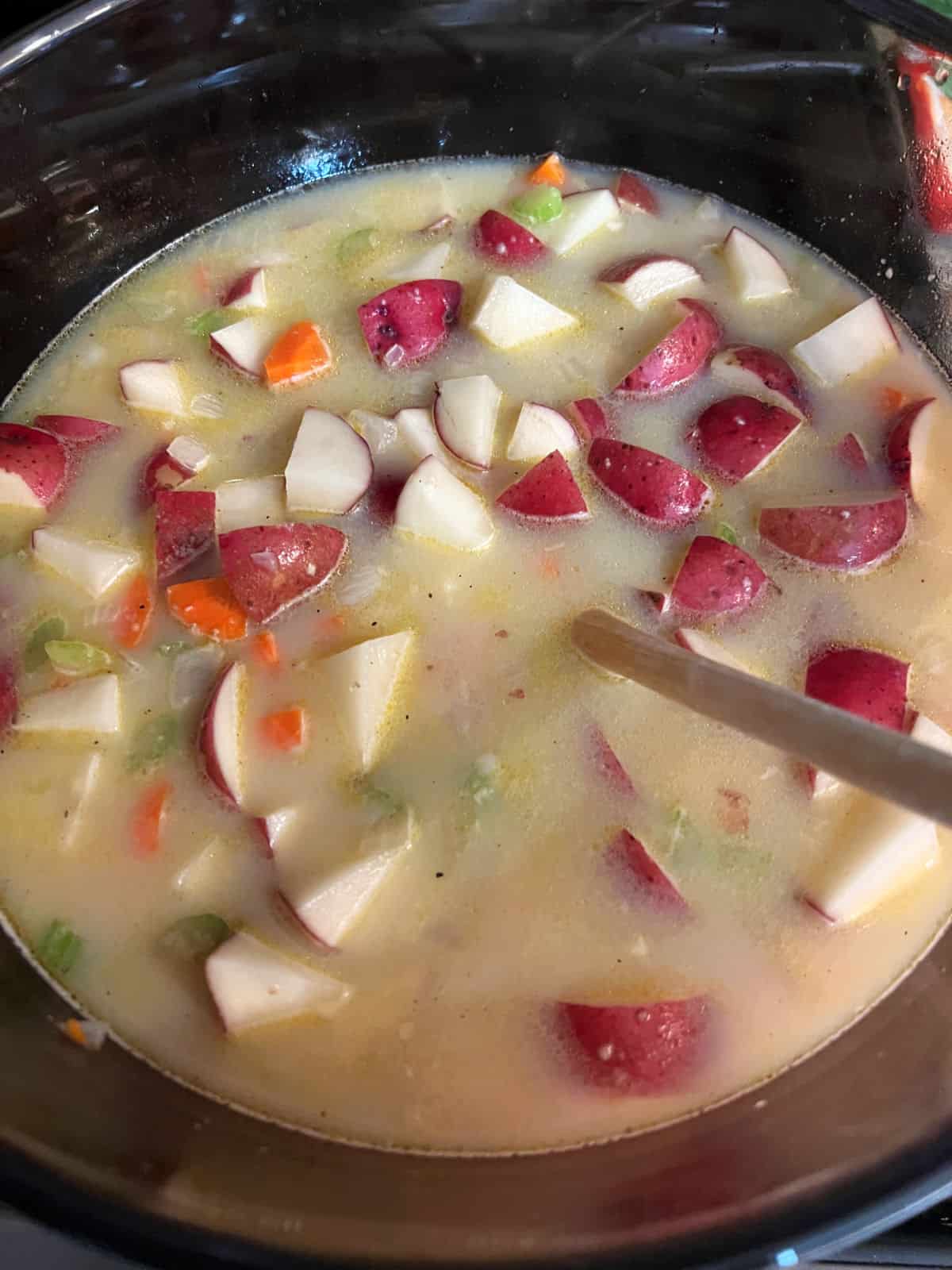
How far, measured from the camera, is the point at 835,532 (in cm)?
144

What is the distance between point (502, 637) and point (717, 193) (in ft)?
3.46

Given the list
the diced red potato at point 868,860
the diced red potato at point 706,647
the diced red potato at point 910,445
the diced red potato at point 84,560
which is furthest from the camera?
the diced red potato at point 910,445

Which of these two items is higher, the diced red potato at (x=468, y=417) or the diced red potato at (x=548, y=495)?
the diced red potato at (x=468, y=417)

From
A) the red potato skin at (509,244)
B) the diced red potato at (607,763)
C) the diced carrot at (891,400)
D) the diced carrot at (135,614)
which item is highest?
the red potato skin at (509,244)

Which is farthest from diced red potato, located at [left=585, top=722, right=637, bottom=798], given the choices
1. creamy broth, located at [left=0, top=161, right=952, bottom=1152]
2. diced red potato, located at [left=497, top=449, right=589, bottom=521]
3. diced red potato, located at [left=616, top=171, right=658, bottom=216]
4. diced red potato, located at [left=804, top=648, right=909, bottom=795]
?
diced red potato, located at [left=616, top=171, right=658, bottom=216]

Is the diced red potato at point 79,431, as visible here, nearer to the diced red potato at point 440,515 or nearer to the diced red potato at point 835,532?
the diced red potato at point 440,515

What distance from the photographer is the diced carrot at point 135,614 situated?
1.38m

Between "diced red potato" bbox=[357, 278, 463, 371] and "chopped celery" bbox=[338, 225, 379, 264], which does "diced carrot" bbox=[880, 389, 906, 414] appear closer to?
"diced red potato" bbox=[357, 278, 463, 371]

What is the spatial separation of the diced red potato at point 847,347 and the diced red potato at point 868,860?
692mm

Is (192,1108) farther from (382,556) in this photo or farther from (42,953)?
(382,556)

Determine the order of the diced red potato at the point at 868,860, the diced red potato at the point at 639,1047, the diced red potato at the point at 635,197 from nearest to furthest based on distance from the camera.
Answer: the diced red potato at the point at 639,1047 → the diced red potato at the point at 868,860 → the diced red potato at the point at 635,197

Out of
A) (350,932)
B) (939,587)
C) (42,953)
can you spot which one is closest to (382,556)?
(350,932)

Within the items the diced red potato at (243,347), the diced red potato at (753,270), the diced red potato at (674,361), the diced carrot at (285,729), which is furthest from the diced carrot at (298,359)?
the diced red potato at (753,270)

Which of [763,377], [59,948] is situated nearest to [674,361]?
[763,377]
